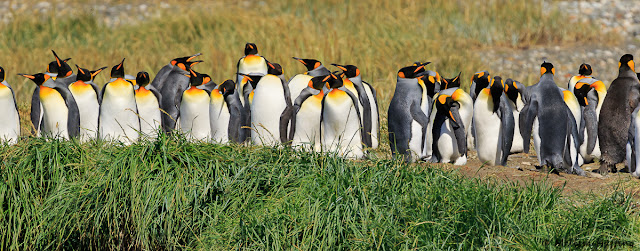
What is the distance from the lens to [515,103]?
27.7 feet

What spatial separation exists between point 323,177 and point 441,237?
956 millimetres

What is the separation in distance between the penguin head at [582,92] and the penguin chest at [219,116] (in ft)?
12.1

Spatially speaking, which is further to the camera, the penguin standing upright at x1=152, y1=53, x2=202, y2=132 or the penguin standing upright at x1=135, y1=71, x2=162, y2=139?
the penguin standing upright at x1=152, y1=53, x2=202, y2=132

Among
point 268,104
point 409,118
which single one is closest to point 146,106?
point 268,104

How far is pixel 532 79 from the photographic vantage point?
12102mm

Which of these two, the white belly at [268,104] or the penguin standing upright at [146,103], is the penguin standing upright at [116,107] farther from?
the white belly at [268,104]

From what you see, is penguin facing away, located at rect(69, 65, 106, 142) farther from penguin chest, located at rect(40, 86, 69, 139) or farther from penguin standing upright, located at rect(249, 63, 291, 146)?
penguin standing upright, located at rect(249, 63, 291, 146)

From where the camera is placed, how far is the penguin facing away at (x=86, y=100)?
7.55 m

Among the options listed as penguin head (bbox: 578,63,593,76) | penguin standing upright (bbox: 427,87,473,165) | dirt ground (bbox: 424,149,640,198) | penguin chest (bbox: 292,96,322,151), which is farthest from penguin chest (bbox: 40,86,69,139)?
penguin head (bbox: 578,63,593,76)

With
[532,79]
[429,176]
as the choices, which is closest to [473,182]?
[429,176]

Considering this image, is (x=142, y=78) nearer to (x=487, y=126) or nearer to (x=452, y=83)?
(x=452, y=83)

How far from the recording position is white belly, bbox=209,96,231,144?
800 centimetres

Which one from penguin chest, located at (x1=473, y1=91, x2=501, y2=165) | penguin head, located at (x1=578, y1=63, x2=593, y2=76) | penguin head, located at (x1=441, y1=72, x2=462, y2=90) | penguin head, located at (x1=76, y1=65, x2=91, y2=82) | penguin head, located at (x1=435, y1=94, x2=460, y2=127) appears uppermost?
penguin head, located at (x1=76, y1=65, x2=91, y2=82)

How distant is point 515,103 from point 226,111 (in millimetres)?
3248
